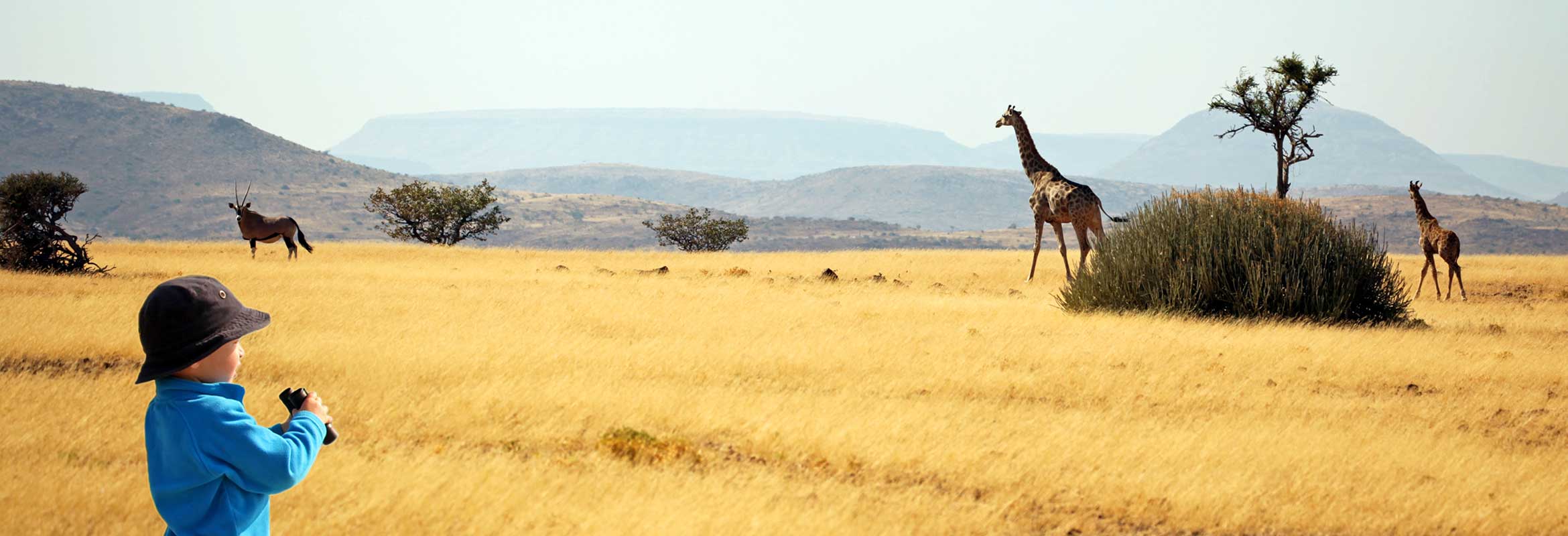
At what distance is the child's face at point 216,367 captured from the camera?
152 inches

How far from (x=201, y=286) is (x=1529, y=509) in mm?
7842

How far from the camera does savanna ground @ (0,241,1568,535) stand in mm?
6828

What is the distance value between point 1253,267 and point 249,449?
15.9 metres

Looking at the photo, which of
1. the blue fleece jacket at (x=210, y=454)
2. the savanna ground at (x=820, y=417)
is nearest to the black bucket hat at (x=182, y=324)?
the blue fleece jacket at (x=210, y=454)

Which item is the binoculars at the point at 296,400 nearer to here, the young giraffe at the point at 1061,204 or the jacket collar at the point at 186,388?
the jacket collar at the point at 186,388

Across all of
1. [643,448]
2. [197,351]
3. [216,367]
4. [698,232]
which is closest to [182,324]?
[197,351]

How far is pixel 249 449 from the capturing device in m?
3.82

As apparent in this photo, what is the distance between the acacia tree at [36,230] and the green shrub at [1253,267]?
19202 mm

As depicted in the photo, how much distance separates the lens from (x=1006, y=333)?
1513 centimetres

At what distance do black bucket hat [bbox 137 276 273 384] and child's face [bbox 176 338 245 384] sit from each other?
7cm

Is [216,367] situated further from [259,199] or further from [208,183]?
[208,183]

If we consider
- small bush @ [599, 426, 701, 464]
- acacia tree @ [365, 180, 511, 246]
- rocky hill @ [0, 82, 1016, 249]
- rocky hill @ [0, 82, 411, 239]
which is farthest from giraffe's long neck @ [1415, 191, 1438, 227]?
rocky hill @ [0, 82, 411, 239]

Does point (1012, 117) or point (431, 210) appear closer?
point (1012, 117)

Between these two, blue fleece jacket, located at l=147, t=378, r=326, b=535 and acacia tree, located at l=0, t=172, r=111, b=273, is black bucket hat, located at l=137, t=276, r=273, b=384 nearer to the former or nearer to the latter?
blue fleece jacket, located at l=147, t=378, r=326, b=535
